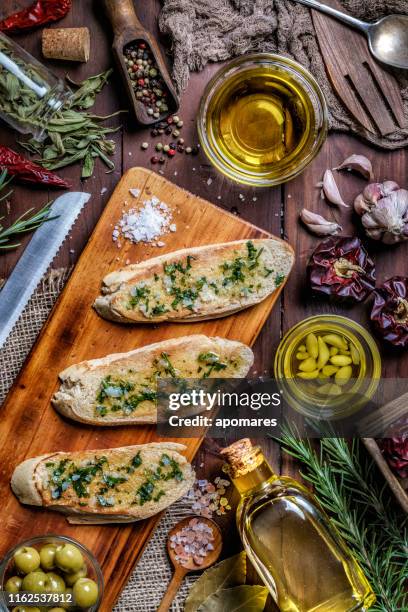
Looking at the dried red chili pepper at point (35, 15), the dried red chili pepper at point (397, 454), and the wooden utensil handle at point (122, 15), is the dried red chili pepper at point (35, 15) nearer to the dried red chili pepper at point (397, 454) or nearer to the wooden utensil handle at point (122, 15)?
the wooden utensil handle at point (122, 15)

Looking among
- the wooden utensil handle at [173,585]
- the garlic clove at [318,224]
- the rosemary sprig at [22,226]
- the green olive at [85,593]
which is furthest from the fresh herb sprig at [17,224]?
the wooden utensil handle at [173,585]

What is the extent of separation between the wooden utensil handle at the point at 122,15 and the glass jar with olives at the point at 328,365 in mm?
1163

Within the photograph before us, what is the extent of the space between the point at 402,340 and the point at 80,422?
3.70 feet

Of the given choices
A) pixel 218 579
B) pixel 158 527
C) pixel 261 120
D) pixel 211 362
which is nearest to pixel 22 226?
pixel 211 362

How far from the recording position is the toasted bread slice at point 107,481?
2434 millimetres

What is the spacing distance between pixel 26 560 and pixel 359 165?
5.58 feet

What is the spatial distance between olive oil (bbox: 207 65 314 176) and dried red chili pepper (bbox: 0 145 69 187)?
57 cm

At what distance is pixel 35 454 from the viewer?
2488mm

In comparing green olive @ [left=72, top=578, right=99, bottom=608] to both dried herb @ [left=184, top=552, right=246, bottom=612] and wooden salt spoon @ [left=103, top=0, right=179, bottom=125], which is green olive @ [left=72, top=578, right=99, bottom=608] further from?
wooden salt spoon @ [left=103, top=0, right=179, bottom=125]

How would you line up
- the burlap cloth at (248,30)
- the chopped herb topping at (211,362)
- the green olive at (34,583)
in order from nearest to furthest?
1. the green olive at (34,583)
2. the chopped herb topping at (211,362)
3. the burlap cloth at (248,30)

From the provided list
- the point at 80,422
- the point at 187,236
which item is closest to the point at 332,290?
the point at 187,236

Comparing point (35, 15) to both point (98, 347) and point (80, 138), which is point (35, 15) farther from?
point (98, 347)

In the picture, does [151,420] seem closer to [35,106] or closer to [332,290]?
[332,290]

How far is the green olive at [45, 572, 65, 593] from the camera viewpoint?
229 centimetres
